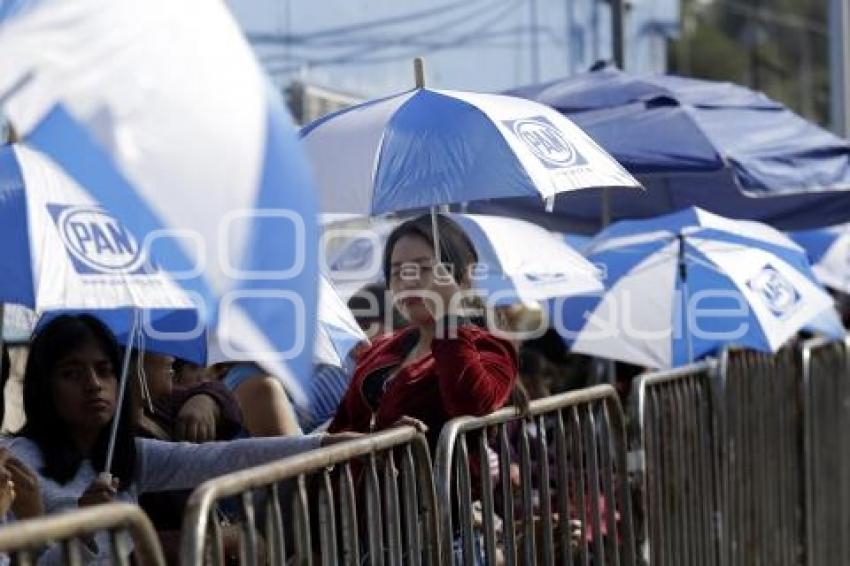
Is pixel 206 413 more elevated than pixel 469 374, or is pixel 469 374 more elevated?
pixel 469 374

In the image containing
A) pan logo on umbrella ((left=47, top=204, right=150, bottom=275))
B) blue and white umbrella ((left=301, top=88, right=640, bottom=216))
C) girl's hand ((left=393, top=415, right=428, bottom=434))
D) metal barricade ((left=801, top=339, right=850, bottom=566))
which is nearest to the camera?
pan logo on umbrella ((left=47, top=204, right=150, bottom=275))

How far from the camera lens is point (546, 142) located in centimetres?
724

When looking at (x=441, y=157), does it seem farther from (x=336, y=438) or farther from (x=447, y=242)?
(x=336, y=438)

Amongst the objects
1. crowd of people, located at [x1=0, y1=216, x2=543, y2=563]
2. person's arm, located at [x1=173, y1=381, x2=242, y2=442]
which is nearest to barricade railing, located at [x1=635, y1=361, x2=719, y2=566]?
crowd of people, located at [x1=0, y1=216, x2=543, y2=563]

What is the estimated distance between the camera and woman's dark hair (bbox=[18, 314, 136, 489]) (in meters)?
5.78

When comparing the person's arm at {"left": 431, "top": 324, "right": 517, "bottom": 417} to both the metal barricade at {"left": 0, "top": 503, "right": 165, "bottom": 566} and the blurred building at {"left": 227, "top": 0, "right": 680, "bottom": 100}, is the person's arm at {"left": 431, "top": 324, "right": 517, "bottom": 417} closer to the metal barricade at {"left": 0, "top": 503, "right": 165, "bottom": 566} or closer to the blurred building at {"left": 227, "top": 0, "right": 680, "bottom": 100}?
the metal barricade at {"left": 0, "top": 503, "right": 165, "bottom": 566}

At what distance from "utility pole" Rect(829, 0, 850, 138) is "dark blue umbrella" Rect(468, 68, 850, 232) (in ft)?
23.1

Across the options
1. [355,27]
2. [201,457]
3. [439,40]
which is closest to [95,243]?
[201,457]

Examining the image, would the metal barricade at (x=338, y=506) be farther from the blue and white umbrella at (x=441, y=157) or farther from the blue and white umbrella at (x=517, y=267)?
the blue and white umbrella at (x=517, y=267)

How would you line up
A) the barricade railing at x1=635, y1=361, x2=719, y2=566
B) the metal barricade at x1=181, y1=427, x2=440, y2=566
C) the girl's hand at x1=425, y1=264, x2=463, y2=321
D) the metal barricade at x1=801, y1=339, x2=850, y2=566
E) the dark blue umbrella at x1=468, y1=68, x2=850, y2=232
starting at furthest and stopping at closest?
the metal barricade at x1=801, y1=339, x2=850, y2=566, the dark blue umbrella at x1=468, y1=68, x2=850, y2=232, the barricade railing at x1=635, y1=361, x2=719, y2=566, the girl's hand at x1=425, y1=264, x2=463, y2=321, the metal barricade at x1=181, y1=427, x2=440, y2=566

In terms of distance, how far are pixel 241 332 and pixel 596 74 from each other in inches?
267

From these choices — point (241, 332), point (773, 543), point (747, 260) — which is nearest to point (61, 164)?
point (241, 332)

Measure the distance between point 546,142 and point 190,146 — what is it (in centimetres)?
339

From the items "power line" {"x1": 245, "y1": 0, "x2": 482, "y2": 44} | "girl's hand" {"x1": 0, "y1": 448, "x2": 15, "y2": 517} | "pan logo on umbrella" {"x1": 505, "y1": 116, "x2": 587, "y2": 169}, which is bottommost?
"girl's hand" {"x1": 0, "y1": 448, "x2": 15, "y2": 517}
